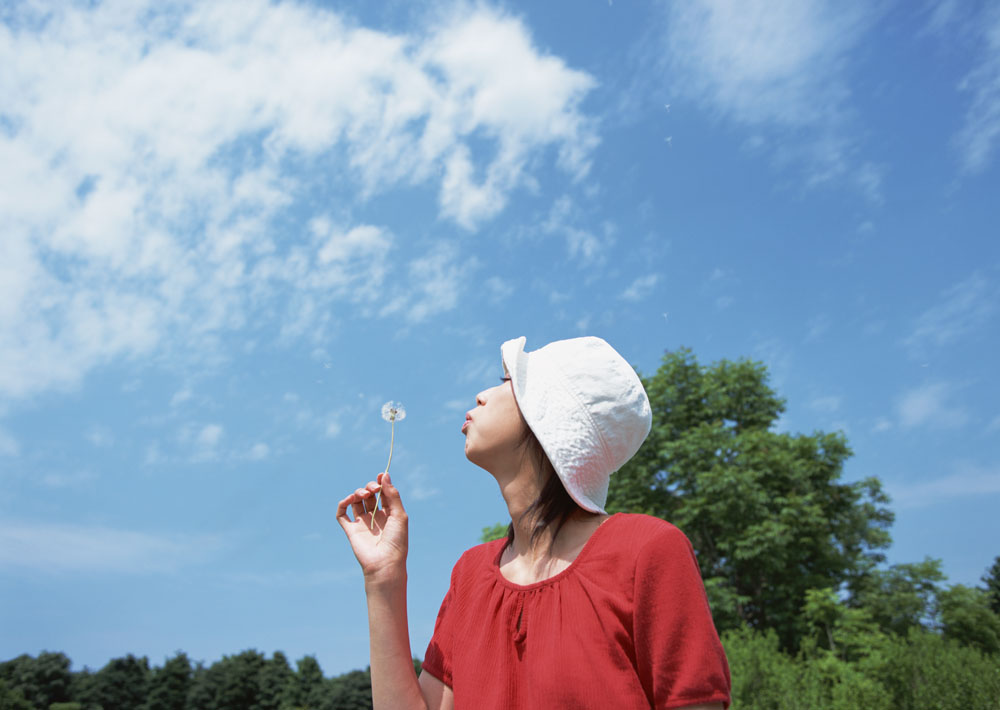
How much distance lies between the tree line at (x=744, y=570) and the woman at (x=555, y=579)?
13.9m

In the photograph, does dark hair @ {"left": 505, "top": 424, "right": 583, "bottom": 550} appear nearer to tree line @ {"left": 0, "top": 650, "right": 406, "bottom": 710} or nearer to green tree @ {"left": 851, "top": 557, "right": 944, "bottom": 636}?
tree line @ {"left": 0, "top": 650, "right": 406, "bottom": 710}

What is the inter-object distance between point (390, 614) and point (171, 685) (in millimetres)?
21217

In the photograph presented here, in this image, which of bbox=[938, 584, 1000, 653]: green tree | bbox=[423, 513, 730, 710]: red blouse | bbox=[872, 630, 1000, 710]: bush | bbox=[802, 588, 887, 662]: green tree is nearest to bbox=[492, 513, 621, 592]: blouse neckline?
bbox=[423, 513, 730, 710]: red blouse

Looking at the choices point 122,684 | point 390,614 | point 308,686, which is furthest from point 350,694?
point 390,614

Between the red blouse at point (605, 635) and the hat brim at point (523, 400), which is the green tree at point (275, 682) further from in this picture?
the hat brim at point (523, 400)

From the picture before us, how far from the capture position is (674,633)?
5.18 ft

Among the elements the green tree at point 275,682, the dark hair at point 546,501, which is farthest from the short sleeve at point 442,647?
the green tree at point 275,682

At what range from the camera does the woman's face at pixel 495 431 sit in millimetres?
2025

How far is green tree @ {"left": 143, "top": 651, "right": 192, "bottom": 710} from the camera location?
63.2ft

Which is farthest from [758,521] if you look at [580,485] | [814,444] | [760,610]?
[580,485]

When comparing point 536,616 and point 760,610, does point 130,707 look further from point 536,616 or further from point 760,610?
point 536,616

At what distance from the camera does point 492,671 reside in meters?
1.83

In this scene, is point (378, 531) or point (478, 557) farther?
point (478, 557)

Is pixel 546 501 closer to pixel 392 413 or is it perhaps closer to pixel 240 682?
pixel 392 413
